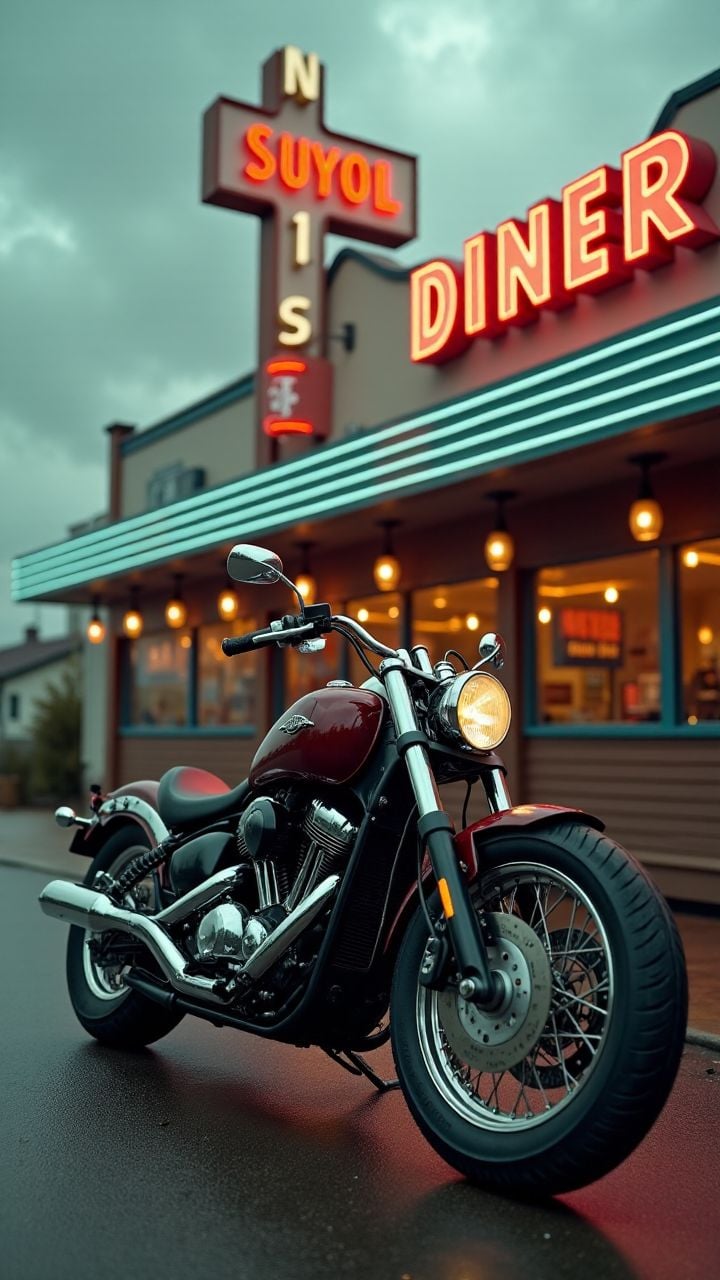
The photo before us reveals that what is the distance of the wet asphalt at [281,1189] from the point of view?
3.06m

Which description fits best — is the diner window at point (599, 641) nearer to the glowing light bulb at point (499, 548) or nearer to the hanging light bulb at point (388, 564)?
the glowing light bulb at point (499, 548)

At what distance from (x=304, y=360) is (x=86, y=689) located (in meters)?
11.6

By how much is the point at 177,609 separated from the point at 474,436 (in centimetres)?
734

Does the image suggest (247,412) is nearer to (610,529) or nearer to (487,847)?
(610,529)

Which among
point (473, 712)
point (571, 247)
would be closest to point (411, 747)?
point (473, 712)

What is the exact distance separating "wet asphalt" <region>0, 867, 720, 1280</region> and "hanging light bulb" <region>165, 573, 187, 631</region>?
1143 cm

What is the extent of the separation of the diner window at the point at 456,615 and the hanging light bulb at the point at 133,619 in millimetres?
5612

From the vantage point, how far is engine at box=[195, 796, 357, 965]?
13.5ft

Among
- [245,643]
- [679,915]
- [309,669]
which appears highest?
[309,669]

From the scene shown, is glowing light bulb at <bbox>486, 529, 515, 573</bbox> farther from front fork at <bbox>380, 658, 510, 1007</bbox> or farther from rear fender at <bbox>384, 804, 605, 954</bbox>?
rear fender at <bbox>384, 804, 605, 954</bbox>

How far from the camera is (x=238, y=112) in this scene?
49.4 ft

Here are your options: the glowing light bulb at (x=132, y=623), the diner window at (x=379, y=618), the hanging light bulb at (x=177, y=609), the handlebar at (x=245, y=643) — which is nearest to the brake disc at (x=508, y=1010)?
the handlebar at (x=245, y=643)

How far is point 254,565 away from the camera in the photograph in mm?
4188

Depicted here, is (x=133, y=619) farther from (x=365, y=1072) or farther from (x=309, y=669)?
(x=365, y=1072)
